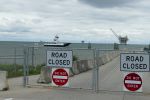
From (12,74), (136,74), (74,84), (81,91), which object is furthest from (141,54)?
(12,74)

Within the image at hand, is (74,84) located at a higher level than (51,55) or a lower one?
lower

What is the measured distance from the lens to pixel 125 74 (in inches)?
520

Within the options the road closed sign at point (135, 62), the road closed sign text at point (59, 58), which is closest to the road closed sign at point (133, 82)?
the road closed sign at point (135, 62)

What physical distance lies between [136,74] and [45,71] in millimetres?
5013

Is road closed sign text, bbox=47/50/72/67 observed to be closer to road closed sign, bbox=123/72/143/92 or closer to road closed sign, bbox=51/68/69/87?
road closed sign, bbox=51/68/69/87

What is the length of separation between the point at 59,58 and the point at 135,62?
297cm

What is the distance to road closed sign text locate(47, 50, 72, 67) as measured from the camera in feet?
45.7

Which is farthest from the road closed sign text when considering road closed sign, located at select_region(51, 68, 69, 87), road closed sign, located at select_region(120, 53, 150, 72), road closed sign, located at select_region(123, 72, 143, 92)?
road closed sign, located at select_region(123, 72, 143, 92)

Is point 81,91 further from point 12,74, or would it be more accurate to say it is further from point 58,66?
point 12,74

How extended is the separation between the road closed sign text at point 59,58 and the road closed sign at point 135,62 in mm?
2095

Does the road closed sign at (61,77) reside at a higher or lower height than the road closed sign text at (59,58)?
lower

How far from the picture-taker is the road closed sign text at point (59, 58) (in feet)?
45.7

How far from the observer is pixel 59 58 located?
1413cm

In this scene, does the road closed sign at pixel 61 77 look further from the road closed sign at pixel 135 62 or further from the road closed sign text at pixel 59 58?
the road closed sign at pixel 135 62
